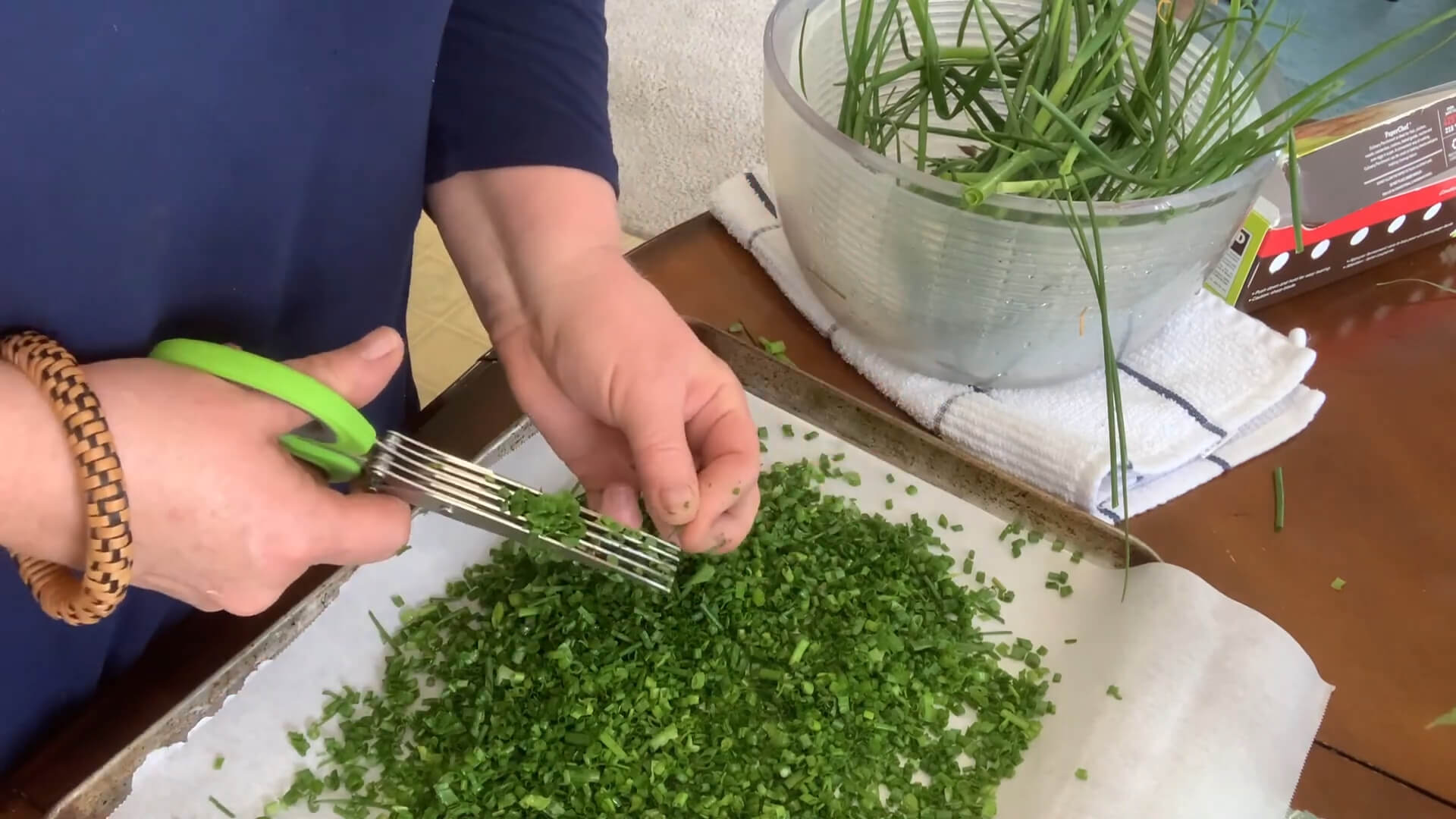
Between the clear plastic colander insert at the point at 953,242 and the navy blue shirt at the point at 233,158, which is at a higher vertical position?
the clear plastic colander insert at the point at 953,242

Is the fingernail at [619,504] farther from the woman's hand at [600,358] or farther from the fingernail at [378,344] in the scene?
the fingernail at [378,344]

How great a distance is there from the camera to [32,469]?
399 millimetres

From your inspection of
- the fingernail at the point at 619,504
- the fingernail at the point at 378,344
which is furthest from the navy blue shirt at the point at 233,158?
the fingernail at the point at 619,504

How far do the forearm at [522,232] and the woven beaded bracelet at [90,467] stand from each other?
29 cm

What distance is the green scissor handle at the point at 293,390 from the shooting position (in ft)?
1.53

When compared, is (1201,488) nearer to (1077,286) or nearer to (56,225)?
(1077,286)

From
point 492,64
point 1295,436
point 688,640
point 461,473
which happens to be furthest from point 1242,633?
point 492,64

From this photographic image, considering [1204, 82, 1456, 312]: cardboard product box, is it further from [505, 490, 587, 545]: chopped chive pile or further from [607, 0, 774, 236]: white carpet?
[607, 0, 774, 236]: white carpet

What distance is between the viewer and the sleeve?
0.67 meters

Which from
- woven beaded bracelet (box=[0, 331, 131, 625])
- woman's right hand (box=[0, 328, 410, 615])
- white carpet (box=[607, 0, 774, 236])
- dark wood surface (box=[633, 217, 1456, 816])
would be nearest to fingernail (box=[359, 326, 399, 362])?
woman's right hand (box=[0, 328, 410, 615])

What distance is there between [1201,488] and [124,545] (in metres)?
0.68

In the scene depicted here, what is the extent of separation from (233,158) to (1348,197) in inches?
31.4

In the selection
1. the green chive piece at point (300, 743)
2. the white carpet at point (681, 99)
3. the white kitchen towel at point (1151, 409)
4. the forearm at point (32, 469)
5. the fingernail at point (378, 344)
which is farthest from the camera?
the white carpet at point (681, 99)

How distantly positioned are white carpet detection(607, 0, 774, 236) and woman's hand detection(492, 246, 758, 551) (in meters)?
1.01
